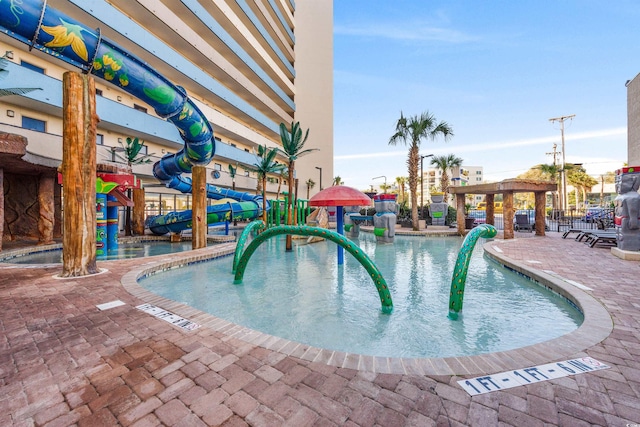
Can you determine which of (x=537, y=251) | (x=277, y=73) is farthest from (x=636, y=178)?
(x=277, y=73)

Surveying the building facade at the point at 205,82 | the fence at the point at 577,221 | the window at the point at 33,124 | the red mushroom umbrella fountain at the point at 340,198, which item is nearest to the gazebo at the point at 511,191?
the fence at the point at 577,221

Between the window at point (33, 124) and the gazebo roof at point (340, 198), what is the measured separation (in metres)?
15.7

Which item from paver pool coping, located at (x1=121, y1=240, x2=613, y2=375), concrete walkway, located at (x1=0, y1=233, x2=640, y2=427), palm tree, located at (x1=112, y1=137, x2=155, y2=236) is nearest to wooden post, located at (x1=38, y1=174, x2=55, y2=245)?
palm tree, located at (x1=112, y1=137, x2=155, y2=236)

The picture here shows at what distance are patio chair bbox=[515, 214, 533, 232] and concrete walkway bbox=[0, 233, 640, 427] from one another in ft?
53.2

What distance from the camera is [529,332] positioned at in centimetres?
435

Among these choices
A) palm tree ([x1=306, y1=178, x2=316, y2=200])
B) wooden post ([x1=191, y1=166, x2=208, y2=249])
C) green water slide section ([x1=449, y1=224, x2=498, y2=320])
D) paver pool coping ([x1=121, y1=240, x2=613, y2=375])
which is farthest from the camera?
palm tree ([x1=306, y1=178, x2=316, y2=200])

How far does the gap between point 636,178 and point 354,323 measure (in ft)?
31.8

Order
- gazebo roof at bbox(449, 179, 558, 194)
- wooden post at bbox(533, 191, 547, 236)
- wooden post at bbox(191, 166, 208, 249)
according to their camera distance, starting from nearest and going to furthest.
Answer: wooden post at bbox(191, 166, 208, 249), gazebo roof at bbox(449, 179, 558, 194), wooden post at bbox(533, 191, 547, 236)

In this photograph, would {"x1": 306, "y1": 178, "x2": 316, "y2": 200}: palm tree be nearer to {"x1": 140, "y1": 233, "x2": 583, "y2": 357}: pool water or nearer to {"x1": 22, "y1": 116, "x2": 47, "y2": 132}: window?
{"x1": 22, "y1": 116, "x2": 47, "y2": 132}: window

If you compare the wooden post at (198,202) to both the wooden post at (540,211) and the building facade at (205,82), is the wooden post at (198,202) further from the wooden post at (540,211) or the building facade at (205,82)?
the wooden post at (540,211)

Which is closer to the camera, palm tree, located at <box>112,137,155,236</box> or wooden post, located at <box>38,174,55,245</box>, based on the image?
wooden post, located at <box>38,174,55,245</box>

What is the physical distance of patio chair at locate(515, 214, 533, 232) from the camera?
17.9m

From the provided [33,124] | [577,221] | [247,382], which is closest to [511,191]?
[247,382]

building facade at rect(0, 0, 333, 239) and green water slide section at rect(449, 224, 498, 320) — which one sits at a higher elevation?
building facade at rect(0, 0, 333, 239)
